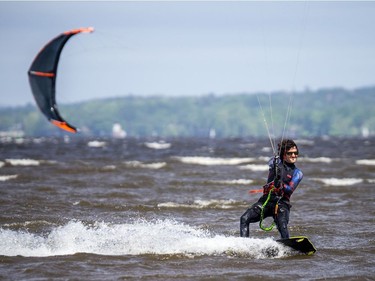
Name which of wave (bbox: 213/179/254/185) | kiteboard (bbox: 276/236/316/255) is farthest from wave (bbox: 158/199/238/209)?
kiteboard (bbox: 276/236/316/255)

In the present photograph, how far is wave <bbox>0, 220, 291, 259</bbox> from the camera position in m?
12.4

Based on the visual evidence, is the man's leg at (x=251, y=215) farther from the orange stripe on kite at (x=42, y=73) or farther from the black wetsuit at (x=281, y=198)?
the orange stripe on kite at (x=42, y=73)

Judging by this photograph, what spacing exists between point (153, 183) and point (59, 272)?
16.0m

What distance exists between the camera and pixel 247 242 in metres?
12.4

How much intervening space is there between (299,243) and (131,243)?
2692 mm

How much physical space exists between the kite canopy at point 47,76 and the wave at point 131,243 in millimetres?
2114

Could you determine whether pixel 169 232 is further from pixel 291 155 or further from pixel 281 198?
pixel 291 155

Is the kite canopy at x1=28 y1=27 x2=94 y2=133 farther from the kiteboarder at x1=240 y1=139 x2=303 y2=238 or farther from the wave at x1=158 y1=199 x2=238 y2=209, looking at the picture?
the wave at x1=158 y1=199 x2=238 y2=209

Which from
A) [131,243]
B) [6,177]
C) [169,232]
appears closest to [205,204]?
[169,232]

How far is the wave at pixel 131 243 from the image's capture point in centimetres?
1239

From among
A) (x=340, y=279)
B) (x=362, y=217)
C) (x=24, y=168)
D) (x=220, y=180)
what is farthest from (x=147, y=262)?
(x=24, y=168)

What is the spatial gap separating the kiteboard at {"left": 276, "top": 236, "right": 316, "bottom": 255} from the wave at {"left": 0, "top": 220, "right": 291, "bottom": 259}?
113 mm

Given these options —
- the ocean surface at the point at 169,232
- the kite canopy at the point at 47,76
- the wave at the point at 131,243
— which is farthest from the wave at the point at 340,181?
the kite canopy at the point at 47,76

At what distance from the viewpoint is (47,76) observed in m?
12.3
